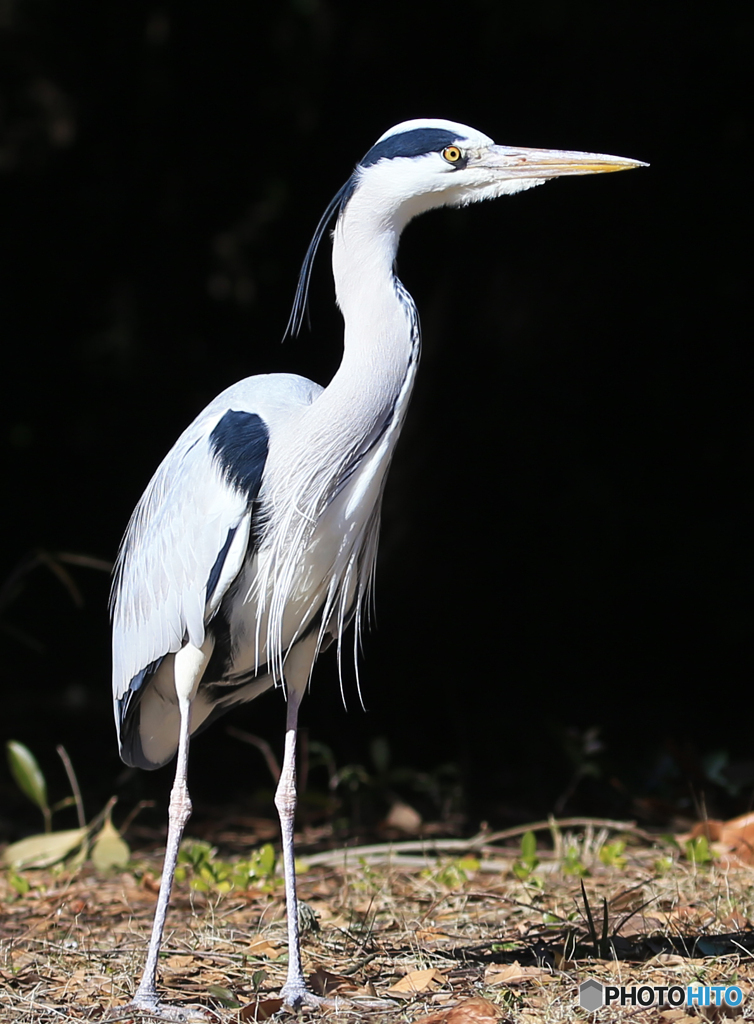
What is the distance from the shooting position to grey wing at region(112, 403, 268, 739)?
278cm

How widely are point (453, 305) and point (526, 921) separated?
141 inches

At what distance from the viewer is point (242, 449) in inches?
111

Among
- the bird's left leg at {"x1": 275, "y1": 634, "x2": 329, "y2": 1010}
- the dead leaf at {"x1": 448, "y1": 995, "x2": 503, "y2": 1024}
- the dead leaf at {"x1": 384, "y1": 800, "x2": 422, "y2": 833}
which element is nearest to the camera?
the dead leaf at {"x1": 448, "y1": 995, "x2": 503, "y2": 1024}

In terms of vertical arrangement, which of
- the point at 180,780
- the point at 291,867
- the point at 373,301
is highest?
the point at 373,301

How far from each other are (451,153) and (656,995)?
195cm

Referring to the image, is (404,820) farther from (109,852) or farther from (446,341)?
(446,341)

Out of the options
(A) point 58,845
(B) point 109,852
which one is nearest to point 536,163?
(B) point 109,852

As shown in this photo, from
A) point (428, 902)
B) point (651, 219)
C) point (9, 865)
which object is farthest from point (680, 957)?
point (651, 219)

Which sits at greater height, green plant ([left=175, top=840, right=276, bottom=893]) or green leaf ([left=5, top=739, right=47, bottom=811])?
green leaf ([left=5, top=739, right=47, bottom=811])

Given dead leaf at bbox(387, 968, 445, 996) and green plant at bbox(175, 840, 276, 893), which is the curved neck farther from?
green plant at bbox(175, 840, 276, 893)

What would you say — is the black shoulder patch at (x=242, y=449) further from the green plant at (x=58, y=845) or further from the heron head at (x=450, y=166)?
the green plant at (x=58, y=845)

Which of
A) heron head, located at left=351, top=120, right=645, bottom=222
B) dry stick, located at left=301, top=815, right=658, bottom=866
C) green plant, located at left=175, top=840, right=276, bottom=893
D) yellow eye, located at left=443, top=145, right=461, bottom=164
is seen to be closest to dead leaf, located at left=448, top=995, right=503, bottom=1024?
green plant, located at left=175, top=840, right=276, bottom=893

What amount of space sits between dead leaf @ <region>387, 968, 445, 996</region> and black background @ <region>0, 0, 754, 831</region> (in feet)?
7.82

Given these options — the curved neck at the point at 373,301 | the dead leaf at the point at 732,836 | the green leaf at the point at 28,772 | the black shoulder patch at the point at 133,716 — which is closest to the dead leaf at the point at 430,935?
the black shoulder patch at the point at 133,716
